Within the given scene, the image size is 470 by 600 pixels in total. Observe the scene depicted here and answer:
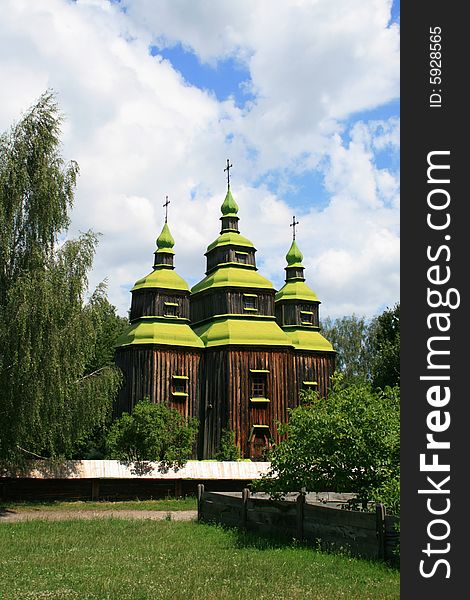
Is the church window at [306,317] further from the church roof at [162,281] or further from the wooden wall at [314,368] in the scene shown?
the church roof at [162,281]

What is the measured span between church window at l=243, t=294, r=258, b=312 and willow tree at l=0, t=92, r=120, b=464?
1629 centimetres

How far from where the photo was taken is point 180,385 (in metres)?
39.9

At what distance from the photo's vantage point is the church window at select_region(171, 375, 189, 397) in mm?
39516

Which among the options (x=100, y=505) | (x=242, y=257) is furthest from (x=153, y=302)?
(x=100, y=505)

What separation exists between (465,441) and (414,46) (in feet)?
13.5

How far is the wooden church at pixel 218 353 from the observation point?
39.2 metres

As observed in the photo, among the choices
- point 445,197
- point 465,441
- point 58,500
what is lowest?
point 58,500

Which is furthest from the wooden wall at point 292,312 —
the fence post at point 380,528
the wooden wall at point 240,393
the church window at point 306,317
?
the fence post at point 380,528

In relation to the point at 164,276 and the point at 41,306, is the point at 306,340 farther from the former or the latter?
the point at 41,306

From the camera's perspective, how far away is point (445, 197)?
730cm

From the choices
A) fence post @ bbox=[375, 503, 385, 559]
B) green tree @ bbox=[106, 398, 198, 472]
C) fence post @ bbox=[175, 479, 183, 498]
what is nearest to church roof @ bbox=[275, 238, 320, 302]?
green tree @ bbox=[106, 398, 198, 472]

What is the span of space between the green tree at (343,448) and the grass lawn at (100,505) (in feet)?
36.8

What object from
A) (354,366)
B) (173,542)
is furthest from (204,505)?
(354,366)

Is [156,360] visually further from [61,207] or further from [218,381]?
[61,207]
